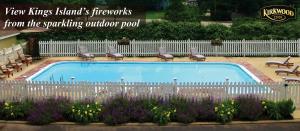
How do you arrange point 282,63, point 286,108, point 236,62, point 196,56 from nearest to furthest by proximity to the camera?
point 286,108 < point 282,63 < point 236,62 < point 196,56

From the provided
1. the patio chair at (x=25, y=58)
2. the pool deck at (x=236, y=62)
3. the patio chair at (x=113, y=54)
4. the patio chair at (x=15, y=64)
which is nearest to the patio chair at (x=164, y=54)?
the pool deck at (x=236, y=62)

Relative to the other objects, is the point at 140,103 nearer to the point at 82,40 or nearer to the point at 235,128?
the point at 235,128

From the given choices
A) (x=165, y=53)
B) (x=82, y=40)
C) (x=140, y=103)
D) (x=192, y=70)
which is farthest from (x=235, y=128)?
(x=82, y=40)

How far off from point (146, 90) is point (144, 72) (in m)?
8.78

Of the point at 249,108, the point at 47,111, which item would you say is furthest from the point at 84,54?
the point at 249,108

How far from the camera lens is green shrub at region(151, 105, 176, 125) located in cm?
1373

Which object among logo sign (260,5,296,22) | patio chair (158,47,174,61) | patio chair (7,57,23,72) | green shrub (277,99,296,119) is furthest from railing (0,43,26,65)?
green shrub (277,99,296,119)

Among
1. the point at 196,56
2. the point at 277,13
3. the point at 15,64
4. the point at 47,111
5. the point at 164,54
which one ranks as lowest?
the point at 47,111

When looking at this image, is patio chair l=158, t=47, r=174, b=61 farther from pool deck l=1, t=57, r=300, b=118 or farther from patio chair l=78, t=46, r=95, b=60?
patio chair l=78, t=46, r=95, b=60

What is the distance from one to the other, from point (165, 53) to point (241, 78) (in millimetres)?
5475

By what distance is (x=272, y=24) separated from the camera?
94.6ft

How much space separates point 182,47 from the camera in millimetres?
26672

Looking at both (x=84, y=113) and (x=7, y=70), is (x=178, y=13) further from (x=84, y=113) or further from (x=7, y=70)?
(x=84, y=113)

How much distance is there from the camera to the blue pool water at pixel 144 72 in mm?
22406
